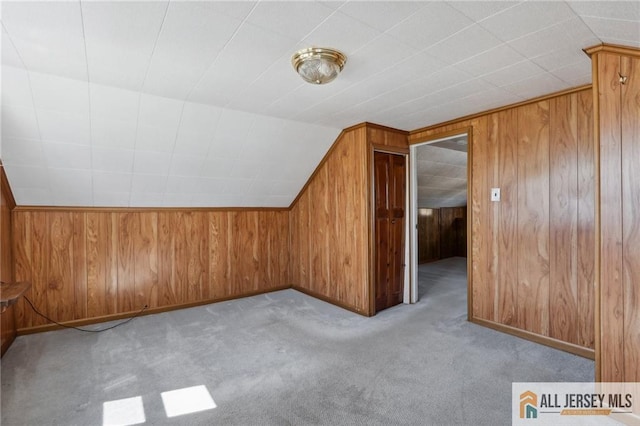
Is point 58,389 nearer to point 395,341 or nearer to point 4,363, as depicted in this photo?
point 4,363

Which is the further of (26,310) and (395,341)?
(26,310)

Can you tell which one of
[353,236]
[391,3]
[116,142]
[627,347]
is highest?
[391,3]

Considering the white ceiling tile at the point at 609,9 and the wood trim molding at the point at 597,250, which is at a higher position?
the white ceiling tile at the point at 609,9

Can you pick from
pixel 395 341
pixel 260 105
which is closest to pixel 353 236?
pixel 395 341

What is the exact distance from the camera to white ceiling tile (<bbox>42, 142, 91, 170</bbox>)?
255 cm

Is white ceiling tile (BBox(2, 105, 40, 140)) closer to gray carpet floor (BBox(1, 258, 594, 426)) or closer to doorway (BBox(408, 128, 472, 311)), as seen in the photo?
gray carpet floor (BBox(1, 258, 594, 426))

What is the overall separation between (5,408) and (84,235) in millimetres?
1774

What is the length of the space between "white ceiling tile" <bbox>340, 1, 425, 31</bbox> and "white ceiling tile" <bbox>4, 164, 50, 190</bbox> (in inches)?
114

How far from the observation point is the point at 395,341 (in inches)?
106

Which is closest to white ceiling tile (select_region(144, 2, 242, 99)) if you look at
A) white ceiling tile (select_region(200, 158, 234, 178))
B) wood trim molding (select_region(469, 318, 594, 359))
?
white ceiling tile (select_region(200, 158, 234, 178))

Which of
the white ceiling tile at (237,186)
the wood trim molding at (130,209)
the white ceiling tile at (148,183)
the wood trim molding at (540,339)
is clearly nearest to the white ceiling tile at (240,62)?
the white ceiling tile at (148,183)

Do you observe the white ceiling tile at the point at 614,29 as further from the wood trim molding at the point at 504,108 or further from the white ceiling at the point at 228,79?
the wood trim molding at the point at 504,108

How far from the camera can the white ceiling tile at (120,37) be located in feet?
4.56

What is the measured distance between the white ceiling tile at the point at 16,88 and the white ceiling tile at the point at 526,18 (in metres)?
2.77
